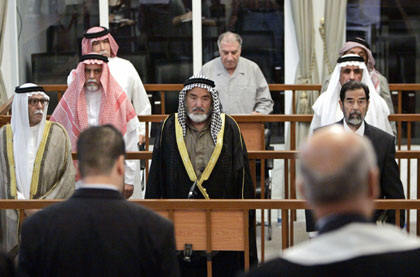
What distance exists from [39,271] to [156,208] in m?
1.76

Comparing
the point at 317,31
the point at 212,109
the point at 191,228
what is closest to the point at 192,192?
the point at 212,109

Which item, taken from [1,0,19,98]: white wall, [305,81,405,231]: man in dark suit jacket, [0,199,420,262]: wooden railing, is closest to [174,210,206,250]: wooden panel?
[0,199,420,262]: wooden railing

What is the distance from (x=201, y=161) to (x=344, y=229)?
3.50 m

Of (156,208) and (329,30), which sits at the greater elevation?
(329,30)

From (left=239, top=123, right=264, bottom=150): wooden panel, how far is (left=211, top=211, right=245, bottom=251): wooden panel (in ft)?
7.00

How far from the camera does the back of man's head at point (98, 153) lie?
120 inches

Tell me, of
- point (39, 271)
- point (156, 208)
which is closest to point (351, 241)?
point (39, 271)

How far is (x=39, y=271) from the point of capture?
10.3ft

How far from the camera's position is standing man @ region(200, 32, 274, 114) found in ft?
26.1

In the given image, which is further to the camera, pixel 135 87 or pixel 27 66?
pixel 27 66

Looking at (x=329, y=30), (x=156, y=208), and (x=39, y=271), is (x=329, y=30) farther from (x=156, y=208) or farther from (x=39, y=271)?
(x=39, y=271)

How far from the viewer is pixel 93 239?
3070mm

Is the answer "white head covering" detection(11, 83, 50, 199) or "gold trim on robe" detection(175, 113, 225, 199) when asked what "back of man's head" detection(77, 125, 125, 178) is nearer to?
"gold trim on robe" detection(175, 113, 225, 199)

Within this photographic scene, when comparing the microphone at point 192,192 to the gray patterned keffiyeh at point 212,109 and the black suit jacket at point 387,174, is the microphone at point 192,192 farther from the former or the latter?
the black suit jacket at point 387,174
